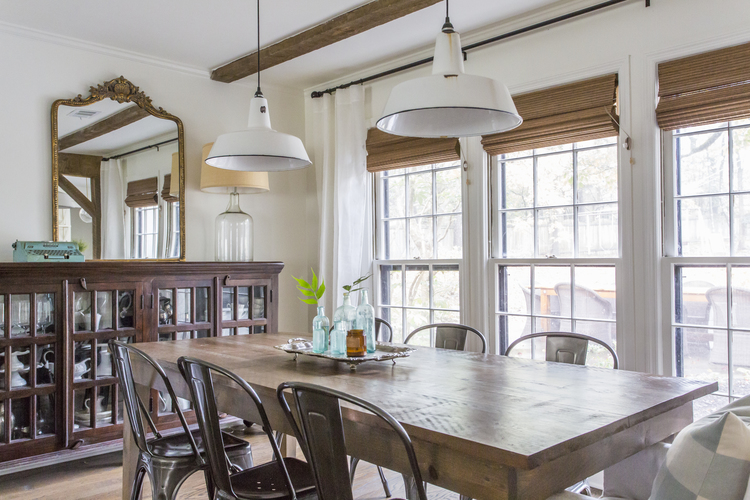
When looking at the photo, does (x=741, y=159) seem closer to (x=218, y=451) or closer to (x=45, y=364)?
(x=218, y=451)

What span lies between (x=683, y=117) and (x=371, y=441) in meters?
2.29

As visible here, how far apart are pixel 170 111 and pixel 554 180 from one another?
2.64 meters

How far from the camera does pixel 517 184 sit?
3.62 meters

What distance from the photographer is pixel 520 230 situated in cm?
360

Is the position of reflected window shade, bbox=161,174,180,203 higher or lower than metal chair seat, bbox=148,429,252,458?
higher

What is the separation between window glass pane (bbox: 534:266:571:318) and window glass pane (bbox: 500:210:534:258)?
0.15 metres

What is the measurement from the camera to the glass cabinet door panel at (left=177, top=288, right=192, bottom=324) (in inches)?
151

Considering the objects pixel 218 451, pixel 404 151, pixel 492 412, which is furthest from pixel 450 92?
pixel 404 151

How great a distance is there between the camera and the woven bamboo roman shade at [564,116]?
3.14 meters

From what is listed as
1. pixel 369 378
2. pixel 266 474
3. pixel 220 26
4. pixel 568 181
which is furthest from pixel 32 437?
pixel 568 181

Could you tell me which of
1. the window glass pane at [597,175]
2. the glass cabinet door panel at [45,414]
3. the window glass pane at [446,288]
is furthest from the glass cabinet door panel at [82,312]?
the window glass pane at [597,175]

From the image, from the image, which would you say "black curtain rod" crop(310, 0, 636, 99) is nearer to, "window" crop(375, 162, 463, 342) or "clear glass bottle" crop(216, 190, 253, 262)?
"window" crop(375, 162, 463, 342)

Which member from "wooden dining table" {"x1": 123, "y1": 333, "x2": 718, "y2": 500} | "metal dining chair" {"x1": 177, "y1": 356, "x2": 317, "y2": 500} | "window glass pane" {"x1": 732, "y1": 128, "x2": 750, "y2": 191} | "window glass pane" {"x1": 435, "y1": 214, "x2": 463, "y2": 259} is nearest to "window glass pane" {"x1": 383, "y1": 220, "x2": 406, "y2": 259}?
"window glass pane" {"x1": 435, "y1": 214, "x2": 463, "y2": 259}

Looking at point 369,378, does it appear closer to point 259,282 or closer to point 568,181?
A: point 568,181
